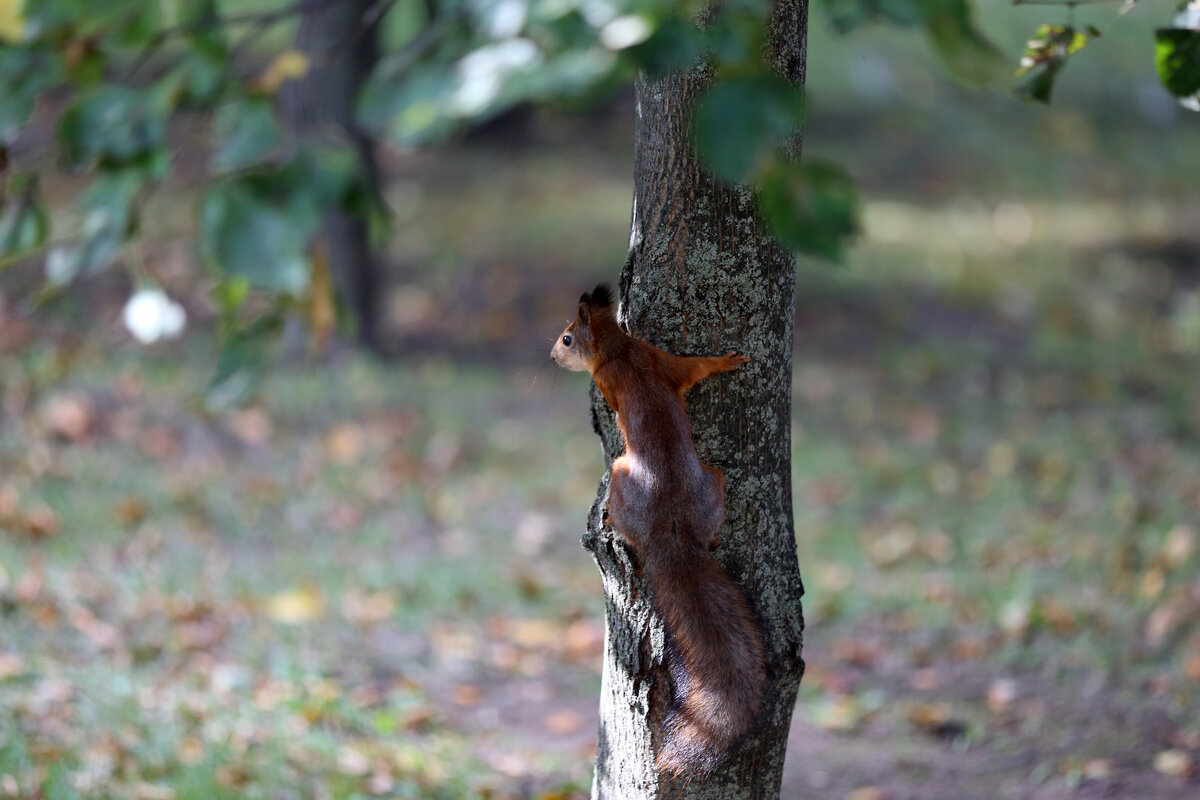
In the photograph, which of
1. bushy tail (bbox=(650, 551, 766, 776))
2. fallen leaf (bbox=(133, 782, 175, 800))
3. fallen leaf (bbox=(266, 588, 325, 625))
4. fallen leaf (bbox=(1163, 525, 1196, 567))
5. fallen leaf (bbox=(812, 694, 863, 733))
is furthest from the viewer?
fallen leaf (bbox=(1163, 525, 1196, 567))

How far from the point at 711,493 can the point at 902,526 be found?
3.79 meters

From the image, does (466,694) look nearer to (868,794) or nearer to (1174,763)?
(868,794)

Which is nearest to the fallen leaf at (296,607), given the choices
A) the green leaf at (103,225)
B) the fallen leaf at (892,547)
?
the fallen leaf at (892,547)

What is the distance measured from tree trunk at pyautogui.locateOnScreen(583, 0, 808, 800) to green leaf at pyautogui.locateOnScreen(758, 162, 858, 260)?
110 cm

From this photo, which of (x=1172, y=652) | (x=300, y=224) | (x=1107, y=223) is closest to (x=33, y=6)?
(x=300, y=224)

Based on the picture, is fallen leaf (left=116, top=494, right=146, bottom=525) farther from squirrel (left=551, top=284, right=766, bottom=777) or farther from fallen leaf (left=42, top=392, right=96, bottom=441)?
squirrel (left=551, top=284, right=766, bottom=777)

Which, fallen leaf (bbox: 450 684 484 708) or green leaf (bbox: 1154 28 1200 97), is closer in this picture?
green leaf (bbox: 1154 28 1200 97)

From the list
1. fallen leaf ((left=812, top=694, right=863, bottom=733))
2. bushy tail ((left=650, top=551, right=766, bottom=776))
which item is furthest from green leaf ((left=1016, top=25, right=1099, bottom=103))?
fallen leaf ((left=812, top=694, right=863, bottom=733))

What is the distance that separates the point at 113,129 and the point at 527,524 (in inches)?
149

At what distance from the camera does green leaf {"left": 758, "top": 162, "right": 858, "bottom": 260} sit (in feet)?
3.69

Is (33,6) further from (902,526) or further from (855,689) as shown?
(902,526)

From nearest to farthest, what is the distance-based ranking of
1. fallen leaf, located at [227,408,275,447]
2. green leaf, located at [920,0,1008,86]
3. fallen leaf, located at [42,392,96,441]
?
green leaf, located at [920,0,1008,86]
fallen leaf, located at [42,392,96,441]
fallen leaf, located at [227,408,275,447]

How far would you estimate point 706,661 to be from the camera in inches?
85.4

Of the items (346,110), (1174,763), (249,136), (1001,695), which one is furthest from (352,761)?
(346,110)
